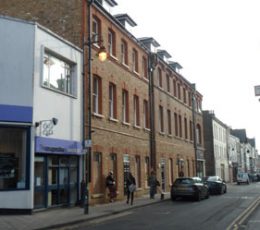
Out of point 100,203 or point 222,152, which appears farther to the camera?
point 222,152

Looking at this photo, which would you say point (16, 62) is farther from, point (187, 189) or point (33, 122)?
point (187, 189)

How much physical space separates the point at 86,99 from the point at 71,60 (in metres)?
2.24

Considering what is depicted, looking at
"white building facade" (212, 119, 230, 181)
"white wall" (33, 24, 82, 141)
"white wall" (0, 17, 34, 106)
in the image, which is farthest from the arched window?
"white wall" (0, 17, 34, 106)

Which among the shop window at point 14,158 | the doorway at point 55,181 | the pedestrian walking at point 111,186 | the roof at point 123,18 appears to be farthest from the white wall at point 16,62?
the roof at point 123,18

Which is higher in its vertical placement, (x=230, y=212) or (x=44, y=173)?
(x=44, y=173)

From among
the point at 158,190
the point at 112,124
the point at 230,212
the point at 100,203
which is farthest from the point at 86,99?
A: the point at 158,190

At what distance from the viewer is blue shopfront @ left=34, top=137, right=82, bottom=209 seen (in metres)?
19.7

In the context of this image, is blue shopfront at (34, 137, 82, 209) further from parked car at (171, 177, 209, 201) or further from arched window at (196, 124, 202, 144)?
arched window at (196, 124, 202, 144)

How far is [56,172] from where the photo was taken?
21.2 metres

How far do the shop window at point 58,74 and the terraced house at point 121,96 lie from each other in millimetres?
971

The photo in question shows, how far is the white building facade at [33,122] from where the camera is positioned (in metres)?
18.7

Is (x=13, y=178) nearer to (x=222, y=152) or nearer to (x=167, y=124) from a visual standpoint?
(x=167, y=124)

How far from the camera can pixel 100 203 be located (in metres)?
24.7

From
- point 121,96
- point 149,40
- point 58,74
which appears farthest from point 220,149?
point 58,74
